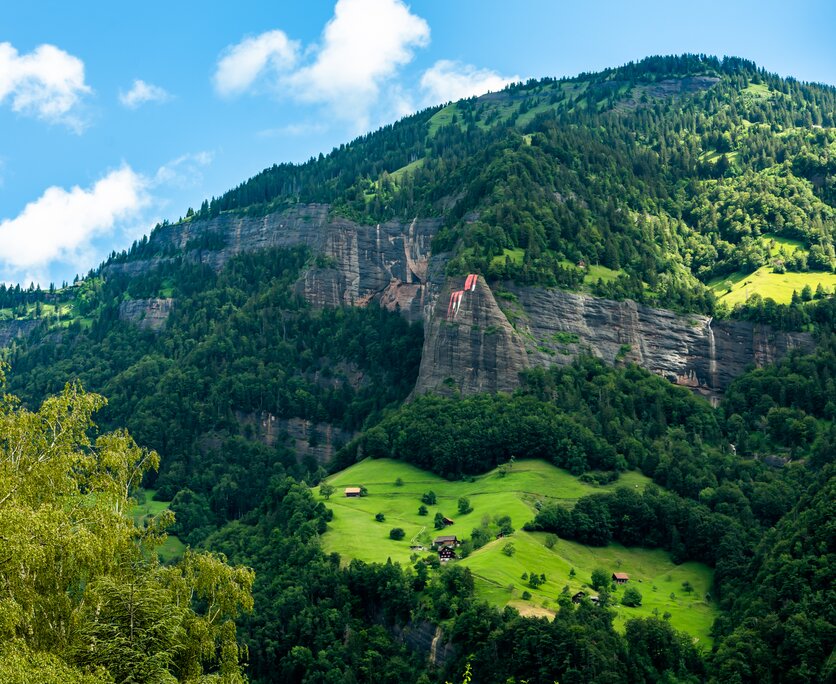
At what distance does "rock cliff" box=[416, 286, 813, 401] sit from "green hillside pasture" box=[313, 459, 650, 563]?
23.1m

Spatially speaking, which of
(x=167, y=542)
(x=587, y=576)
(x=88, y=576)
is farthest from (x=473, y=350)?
(x=88, y=576)

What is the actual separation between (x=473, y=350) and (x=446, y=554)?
57.3 m

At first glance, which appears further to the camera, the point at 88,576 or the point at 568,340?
the point at 568,340

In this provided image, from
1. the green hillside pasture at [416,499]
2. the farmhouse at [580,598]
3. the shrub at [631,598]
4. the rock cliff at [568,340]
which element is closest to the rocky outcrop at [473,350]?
the rock cliff at [568,340]

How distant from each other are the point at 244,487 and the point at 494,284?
59.8 metres

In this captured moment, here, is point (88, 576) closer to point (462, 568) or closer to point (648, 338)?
point (462, 568)

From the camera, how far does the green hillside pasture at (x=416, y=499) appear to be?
452ft

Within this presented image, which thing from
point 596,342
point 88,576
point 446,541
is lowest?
point 446,541

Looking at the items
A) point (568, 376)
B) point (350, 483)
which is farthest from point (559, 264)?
point (350, 483)

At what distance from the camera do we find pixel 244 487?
19588 cm

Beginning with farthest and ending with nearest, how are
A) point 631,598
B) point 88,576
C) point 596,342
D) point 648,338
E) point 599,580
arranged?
point 648,338
point 596,342
point 599,580
point 631,598
point 88,576

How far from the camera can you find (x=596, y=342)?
623 ft

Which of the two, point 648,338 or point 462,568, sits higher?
point 648,338

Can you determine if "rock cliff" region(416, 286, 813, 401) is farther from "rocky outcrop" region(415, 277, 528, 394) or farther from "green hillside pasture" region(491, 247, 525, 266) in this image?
"green hillside pasture" region(491, 247, 525, 266)
